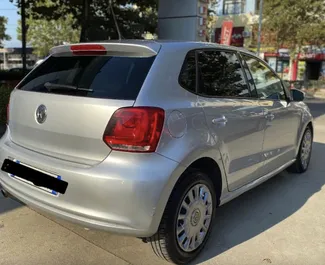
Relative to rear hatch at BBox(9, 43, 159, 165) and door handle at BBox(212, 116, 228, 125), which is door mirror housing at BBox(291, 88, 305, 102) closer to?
door handle at BBox(212, 116, 228, 125)

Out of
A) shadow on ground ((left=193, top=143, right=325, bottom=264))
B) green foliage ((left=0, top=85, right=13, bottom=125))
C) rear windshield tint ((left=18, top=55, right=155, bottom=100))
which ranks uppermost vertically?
rear windshield tint ((left=18, top=55, right=155, bottom=100))

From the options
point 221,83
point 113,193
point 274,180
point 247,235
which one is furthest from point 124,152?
point 274,180

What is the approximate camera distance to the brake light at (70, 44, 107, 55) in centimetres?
291

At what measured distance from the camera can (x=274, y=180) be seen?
16.6 feet

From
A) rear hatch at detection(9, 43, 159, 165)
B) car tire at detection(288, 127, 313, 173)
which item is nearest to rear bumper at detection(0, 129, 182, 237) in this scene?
rear hatch at detection(9, 43, 159, 165)

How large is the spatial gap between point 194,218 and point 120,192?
764 millimetres

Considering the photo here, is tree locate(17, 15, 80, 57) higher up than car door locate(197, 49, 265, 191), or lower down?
higher up

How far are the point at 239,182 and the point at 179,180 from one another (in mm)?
995

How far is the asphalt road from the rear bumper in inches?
22.6

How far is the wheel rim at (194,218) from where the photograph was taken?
2.85 meters

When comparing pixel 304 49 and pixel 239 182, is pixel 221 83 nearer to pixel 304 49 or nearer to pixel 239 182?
pixel 239 182

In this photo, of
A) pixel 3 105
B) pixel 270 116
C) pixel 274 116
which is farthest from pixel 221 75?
pixel 3 105

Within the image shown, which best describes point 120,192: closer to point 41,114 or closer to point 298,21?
point 41,114

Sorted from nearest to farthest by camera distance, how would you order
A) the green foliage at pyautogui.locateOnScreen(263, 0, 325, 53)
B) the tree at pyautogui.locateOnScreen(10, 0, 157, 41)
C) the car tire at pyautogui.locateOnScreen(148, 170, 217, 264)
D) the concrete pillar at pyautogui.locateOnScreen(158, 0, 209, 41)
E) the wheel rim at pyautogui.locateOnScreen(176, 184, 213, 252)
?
the car tire at pyautogui.locateOnScreen(148, 170, 217, 264)
the wheel rim at pyautogui.locateOnScreen(176, 184, 213, 252)
the concrete pillar at pyautogui.locateOnScreen(158, 0, 209, 41)
the tree at pyautogui.locateOnScreen(10, 0, 157, 41)
the green foliage at pyautogui.locateOnScreen(263, 0, 325, 53)
